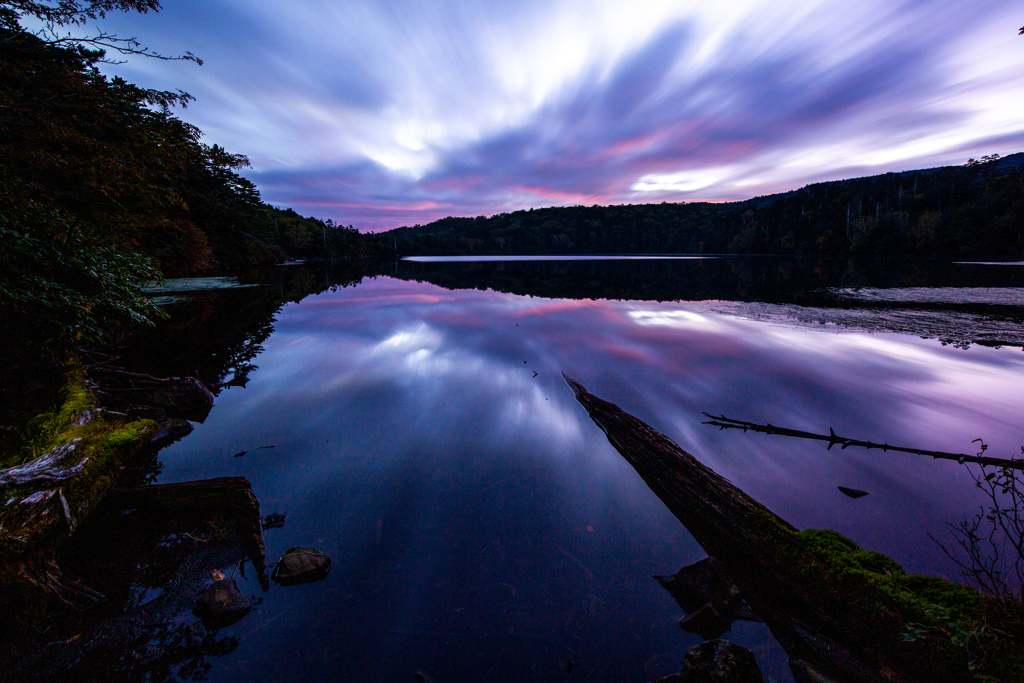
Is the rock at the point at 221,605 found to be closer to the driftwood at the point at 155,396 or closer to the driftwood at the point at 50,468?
the driftwood at the point at 50,468

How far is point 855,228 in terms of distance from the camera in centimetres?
10294

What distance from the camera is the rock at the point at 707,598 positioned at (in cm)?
477

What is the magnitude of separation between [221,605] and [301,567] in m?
0.90

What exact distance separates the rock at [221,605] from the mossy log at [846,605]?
6.40 m

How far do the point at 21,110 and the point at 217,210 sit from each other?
50.9m

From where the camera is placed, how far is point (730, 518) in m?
5.86

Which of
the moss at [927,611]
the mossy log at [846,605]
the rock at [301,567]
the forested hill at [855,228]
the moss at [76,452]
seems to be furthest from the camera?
the forested hill at [855,228]

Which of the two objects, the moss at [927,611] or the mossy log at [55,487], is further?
the mossy log at [55,487]

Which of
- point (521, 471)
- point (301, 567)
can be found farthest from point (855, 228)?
point (301, 567)

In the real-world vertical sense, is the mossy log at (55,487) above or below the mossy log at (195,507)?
above

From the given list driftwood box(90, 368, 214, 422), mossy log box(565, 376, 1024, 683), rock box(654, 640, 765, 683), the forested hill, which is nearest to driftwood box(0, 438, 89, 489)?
driftwood box(90, 368, 214, 422)

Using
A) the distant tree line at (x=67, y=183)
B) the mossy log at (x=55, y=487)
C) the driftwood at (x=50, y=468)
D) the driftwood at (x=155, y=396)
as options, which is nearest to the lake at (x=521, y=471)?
the driftwood at (x=155, y=396)

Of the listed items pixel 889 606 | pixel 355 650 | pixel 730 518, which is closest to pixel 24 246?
pixel 355 650

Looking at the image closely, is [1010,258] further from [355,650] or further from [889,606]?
[355,650]
